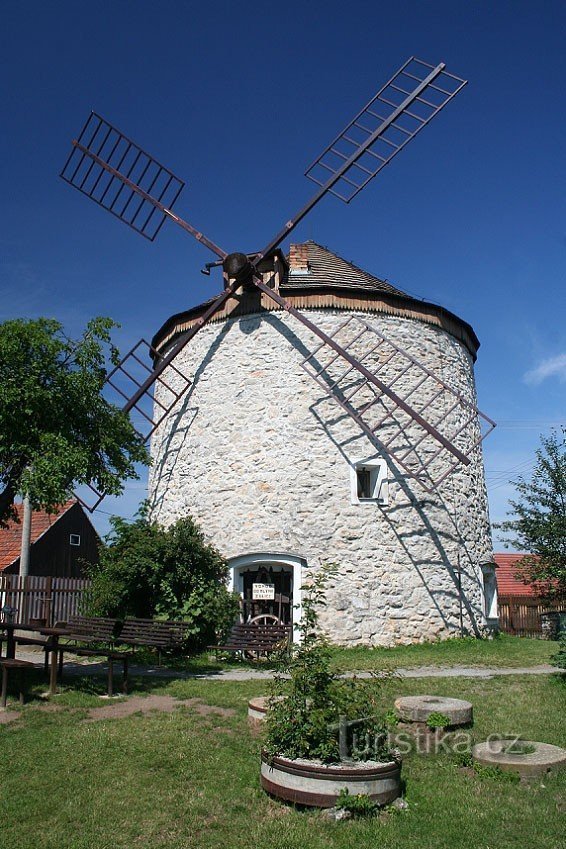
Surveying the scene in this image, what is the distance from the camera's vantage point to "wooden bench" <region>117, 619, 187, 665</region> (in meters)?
10.7

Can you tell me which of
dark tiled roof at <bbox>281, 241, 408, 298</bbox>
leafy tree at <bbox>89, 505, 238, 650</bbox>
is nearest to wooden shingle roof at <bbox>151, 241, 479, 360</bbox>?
dark tiled roof at <bbox>281, 241, 408, 298</bbox>

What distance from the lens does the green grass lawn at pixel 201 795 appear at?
4.75m

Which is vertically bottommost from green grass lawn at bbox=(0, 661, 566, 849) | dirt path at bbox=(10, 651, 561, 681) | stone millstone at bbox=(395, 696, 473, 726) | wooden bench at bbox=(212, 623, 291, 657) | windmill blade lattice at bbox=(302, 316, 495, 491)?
green grass lawn at bbox=(0, 661, 566, 849)

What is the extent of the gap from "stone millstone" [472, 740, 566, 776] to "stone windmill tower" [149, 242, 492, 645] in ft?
→ 23.9

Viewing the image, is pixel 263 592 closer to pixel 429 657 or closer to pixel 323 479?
pixel 323 479

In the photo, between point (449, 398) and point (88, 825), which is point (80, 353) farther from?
point (449, 398)

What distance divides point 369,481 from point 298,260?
19.8 ft

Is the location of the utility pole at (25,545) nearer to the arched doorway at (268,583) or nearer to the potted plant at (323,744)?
the arched doorway at (268,583)

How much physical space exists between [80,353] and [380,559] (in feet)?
23.8

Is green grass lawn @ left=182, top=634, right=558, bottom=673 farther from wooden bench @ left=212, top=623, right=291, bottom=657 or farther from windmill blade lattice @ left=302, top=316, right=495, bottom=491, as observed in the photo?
windmill blade lattice @ left=302, top=316, right=495, bottom=491

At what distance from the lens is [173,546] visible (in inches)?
553

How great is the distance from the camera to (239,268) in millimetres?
15492

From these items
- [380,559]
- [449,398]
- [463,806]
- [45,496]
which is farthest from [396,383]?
[463,806]

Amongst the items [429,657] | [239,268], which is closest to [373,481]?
[429,657]
